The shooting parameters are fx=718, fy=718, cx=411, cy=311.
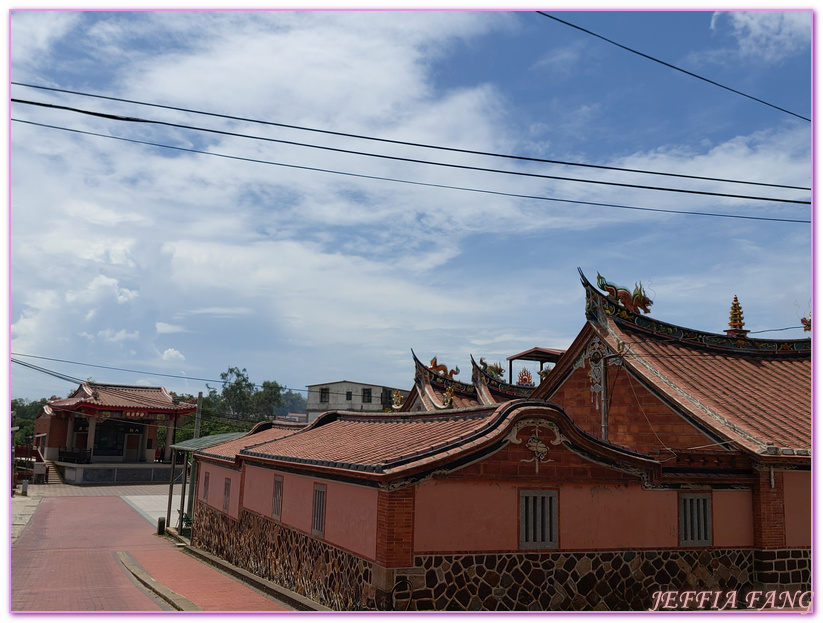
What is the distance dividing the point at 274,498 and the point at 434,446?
6533 mm

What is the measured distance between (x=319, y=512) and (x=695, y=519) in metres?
7.22

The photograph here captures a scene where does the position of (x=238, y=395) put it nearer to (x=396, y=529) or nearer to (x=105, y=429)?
(x=105, y=429)

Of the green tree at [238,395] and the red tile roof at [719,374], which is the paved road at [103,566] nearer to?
the red tile roof at [719,374]

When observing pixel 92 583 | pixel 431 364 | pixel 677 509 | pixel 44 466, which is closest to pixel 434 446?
pixel 677 509

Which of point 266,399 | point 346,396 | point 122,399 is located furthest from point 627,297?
point 266,399

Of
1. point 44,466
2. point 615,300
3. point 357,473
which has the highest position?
point 615,300

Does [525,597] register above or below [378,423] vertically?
below

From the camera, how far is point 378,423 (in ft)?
57.5

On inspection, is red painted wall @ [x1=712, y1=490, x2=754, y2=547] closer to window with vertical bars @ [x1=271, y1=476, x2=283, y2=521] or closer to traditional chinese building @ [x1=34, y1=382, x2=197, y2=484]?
window with vertical bars @ [x1=271, y1=476, x2=283, y2=521]

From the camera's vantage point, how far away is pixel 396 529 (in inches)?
441

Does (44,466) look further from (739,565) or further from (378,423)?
(739,565)

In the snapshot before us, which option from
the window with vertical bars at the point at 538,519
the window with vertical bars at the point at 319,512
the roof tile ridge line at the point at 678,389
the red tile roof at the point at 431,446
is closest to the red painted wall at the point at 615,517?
the window with vertical bars at the point at 538,519

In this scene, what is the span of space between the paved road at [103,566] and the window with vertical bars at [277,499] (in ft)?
5.75

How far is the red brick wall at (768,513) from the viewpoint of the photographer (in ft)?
45.5
